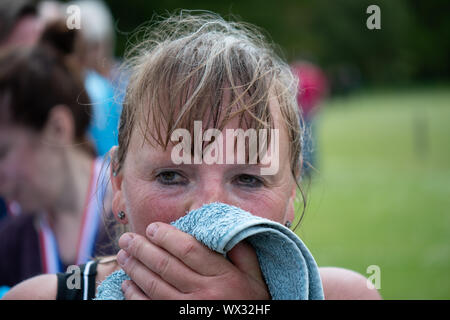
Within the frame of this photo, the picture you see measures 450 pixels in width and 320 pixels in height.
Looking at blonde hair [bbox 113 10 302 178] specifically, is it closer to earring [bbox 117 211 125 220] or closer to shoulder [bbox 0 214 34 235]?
earring [bbox 117 211 125 220]

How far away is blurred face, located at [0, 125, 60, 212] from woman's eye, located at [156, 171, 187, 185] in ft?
6.83

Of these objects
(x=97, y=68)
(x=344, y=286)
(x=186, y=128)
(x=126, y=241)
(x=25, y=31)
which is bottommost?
(x=344, y=286)

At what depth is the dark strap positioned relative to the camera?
227 centimetres

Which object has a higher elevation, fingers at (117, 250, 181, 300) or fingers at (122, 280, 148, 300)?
fingers at (117, 250, 181, 300)

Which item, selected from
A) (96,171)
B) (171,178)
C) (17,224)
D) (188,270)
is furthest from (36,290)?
(96,171)

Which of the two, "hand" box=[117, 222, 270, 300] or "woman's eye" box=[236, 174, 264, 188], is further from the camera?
"woman's eye" box=[236, 174, 264, 188]

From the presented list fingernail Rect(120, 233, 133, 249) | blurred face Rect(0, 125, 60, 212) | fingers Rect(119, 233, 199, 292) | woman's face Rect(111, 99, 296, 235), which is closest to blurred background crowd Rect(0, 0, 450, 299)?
blurred face Rect(0, 125, 60, 212)

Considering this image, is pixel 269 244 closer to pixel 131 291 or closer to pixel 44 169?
pixel 131 291

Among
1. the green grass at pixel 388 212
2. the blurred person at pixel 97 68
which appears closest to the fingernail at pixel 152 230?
the green grass at pixel 388 212

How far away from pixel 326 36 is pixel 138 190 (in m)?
68.5

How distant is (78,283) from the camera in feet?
7.58

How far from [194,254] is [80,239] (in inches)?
83.5

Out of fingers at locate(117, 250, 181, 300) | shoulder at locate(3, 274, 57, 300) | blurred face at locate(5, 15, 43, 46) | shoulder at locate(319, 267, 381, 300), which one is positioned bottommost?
shoulder at locate(319, 267, 381, 300)

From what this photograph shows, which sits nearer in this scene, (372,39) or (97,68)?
(97,68)
